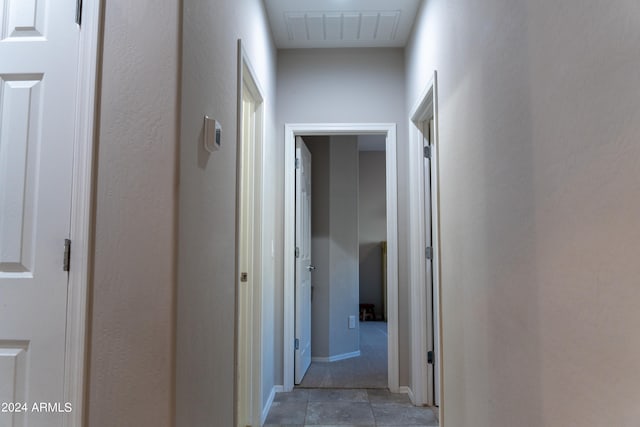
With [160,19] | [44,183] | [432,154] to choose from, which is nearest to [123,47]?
[160,19]

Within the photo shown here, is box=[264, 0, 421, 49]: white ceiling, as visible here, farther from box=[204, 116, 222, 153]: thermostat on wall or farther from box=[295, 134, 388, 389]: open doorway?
box=[204, 116, 222, 153]: thermostat on wall

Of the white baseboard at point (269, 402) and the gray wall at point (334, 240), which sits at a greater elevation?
the gray wall at point (334, 240)

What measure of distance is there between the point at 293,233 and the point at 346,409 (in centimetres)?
130

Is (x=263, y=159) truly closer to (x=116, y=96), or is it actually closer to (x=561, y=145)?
(x=116, y=96)

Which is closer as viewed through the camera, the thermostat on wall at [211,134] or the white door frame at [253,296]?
the thermostat on wall at [211,134]

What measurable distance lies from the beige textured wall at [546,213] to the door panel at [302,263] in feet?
5.06

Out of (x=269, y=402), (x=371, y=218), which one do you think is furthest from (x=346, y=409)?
(x=371, y=218)

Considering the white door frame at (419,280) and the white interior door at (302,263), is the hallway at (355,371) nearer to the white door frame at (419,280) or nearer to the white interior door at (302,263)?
the white interior door at (302,263)

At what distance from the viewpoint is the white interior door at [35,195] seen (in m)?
1.09

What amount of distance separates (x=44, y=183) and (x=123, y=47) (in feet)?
1.51

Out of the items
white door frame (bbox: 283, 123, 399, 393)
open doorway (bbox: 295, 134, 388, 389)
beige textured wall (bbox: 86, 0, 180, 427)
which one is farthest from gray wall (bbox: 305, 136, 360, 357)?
beige textured wall (bbox: 86, 0, 180, 427)

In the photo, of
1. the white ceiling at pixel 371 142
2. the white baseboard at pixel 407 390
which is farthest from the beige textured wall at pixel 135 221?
the white ceiling at pixel 371 142

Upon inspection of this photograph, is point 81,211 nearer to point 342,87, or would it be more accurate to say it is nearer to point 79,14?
point 79,14

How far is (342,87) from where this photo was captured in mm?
3049
